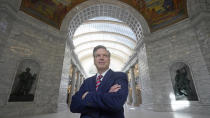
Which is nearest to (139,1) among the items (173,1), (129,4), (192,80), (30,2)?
(129,4)

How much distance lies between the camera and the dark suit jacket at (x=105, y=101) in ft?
4.03

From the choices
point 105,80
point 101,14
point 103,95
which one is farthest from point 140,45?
point 103,95

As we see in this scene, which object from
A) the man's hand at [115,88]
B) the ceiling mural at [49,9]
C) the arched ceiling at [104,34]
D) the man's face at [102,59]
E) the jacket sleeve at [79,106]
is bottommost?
the jacket sleeve at [79,106]

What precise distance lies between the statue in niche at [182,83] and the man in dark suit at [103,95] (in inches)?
356

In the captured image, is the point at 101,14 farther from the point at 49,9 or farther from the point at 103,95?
the point at 103,95

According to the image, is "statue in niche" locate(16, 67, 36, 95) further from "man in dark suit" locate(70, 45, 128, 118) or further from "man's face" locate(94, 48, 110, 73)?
"man's face" locate(94, 48, 110, 73)

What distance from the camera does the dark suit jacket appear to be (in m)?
1.23

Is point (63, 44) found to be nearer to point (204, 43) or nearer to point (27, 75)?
point (27, 75)

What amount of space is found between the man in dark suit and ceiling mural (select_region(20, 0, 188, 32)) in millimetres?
9920

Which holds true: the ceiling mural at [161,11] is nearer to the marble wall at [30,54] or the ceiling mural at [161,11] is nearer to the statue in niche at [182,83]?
the statue in niche at [182,83]

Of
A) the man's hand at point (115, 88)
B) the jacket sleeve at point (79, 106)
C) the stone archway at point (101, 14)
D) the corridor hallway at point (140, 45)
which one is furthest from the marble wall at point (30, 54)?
the man's hand at point (115, 88)

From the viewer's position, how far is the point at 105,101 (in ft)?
4.00

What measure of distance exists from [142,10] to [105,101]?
12.5 metres

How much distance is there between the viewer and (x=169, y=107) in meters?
8.62
